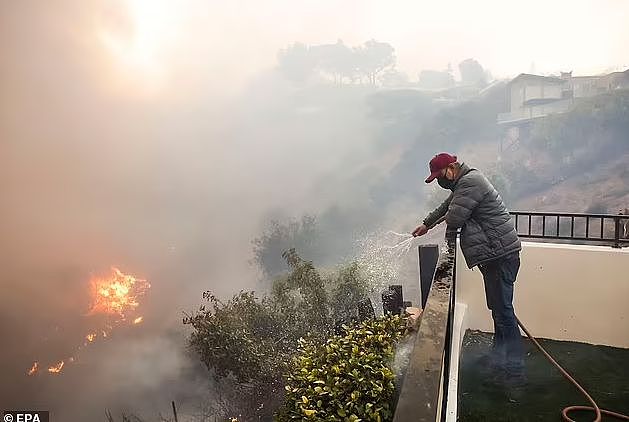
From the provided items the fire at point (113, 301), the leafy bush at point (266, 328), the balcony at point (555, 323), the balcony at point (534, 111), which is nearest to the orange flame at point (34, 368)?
the fire at point (113, 301)

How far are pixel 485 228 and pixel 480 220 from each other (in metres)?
0.06

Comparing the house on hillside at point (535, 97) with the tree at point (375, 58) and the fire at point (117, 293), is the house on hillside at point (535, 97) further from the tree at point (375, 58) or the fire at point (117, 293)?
the fire at point (117, 293)

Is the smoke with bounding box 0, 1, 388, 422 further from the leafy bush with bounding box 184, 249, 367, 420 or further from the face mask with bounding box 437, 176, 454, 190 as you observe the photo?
the face mask with bounding box 437, 176, 454, 190

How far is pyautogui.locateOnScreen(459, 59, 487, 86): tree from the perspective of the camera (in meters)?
6.98

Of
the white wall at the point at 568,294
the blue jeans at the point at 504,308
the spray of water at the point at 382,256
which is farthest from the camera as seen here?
the spray of water at the point at 382,256

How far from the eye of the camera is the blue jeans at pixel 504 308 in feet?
9.04

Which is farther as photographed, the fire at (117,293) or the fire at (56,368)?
the fire at (117,293)

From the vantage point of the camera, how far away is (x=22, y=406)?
4234 mm

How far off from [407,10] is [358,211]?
9.89 feet

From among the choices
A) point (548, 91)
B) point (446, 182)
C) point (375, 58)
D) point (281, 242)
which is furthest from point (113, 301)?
point (548, 91)

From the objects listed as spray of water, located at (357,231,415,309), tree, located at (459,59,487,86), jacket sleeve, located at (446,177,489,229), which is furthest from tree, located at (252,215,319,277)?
jacket sleeve, located at (446,177,489,229)

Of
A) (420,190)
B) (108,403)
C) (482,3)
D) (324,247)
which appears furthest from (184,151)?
(482,3)

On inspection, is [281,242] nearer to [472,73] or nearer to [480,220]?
[480,220]

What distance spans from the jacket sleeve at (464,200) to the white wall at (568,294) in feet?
2.82
